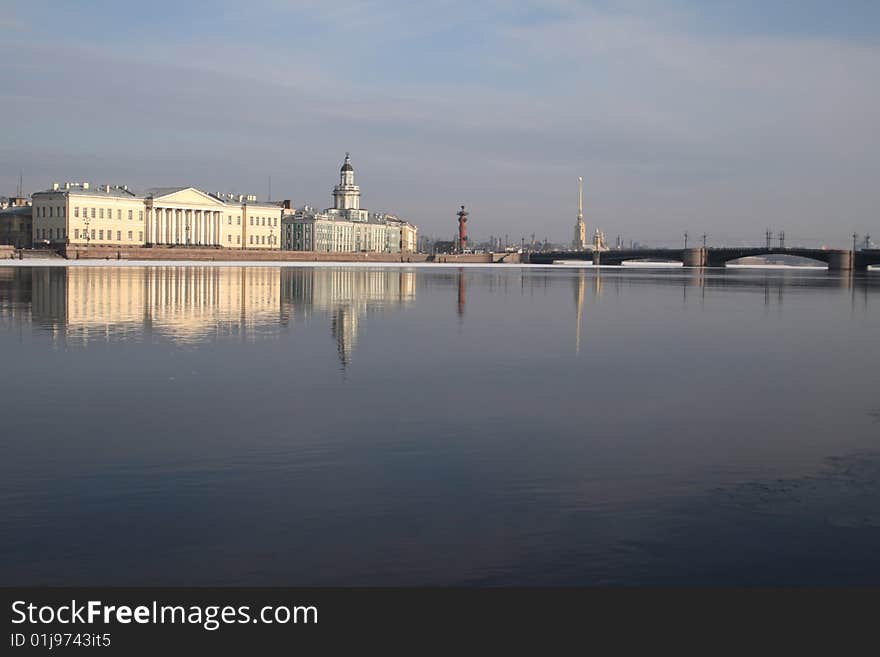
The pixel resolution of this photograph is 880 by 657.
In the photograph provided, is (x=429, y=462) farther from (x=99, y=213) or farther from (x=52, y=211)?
(x=99, y=213)

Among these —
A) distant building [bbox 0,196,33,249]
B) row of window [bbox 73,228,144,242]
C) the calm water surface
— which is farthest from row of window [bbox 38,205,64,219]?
the calm water surface

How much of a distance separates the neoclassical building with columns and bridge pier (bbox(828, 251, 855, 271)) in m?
76.2

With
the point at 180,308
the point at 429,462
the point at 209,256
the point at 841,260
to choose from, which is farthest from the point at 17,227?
the point at 429,462

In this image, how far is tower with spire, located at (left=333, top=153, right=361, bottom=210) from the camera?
171750mm

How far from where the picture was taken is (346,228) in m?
153

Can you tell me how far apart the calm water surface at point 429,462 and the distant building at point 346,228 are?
125986mm

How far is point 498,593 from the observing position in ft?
19.6

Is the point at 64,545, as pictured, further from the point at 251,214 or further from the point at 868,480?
the point at 251,214

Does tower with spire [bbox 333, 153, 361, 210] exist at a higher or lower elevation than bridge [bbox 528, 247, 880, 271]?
higher

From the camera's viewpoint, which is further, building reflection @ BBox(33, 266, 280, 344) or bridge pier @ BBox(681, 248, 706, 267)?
bridge pier @ BBox(681, 248, 706, 267)

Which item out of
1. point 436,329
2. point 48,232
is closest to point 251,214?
point 48,232

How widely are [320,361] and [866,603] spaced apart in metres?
12.2

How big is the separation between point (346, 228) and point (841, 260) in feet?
248

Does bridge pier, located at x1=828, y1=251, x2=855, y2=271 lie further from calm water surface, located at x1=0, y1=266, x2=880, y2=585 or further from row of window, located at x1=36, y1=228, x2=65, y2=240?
calm water surface, located at x1=0, y1=266, x2=880, y2=585
